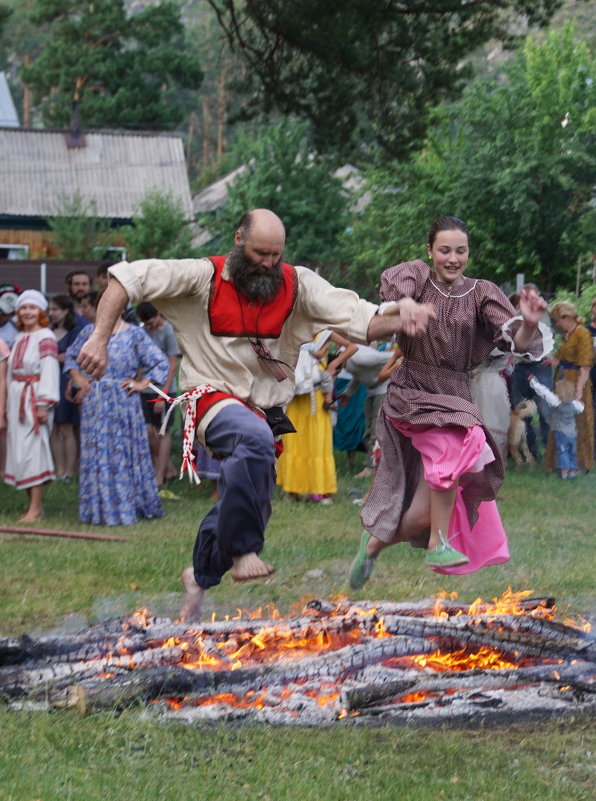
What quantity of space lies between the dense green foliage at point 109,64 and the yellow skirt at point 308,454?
132 feet

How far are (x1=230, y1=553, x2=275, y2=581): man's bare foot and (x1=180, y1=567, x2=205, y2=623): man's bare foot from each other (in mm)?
658

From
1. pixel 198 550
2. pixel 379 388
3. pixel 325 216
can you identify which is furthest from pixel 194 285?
pixel 325 216

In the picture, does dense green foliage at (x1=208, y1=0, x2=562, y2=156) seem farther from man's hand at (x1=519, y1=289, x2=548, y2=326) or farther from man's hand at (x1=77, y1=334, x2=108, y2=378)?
man's hand at (x1=77, y1=334, x2=108, y2=378)

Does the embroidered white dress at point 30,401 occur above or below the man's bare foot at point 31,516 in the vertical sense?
above

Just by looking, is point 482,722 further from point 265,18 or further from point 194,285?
point 265,18

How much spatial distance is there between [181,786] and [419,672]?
4.71 feet

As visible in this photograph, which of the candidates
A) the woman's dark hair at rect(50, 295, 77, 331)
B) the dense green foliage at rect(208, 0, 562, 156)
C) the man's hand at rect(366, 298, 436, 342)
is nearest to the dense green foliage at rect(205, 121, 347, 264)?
the dense green foliage at rect(208, 0, 562, 156)

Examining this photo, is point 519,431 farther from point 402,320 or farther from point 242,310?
point 402,320

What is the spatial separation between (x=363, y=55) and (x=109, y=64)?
128 ft

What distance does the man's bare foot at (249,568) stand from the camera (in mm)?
5664

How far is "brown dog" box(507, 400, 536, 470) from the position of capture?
14078mm

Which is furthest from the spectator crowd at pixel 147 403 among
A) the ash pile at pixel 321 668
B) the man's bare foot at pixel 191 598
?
the ash pile at pixel 321 668

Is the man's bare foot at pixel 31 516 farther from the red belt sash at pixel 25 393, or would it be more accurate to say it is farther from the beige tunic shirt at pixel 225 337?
the beige tunic shirt at pixel 225 337

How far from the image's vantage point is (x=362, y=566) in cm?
684
